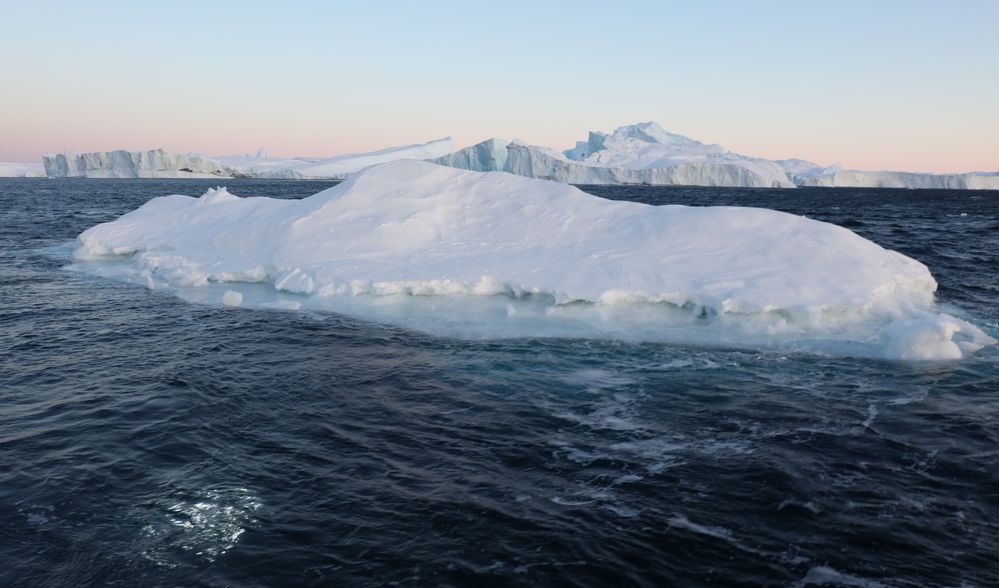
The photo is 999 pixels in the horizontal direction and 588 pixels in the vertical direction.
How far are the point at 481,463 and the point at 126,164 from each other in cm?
15566

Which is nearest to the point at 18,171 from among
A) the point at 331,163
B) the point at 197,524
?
the point at 331,163

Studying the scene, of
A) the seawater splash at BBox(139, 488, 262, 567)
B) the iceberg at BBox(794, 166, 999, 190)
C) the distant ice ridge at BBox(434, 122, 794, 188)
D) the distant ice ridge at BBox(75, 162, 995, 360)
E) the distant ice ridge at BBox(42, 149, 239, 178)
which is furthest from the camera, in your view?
the distant ice ridge at BBox(42, 149, 239, 178)

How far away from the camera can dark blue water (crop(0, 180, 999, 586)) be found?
19.9 feet

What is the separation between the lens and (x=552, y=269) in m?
15.8

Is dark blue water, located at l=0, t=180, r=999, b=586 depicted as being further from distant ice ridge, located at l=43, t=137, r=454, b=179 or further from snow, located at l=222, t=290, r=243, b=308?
distant ice ridge, located at l=43, t=137, r=454, b=179

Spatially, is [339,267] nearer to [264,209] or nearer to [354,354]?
[354,354]

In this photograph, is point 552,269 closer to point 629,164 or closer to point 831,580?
point 831,580

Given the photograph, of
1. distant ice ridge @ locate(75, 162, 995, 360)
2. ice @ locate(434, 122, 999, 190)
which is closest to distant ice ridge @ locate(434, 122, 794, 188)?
ice @ locate(434, 122, 999, 190)

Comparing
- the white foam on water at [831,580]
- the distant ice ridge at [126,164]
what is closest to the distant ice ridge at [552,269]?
the white foam on water at [831,580]

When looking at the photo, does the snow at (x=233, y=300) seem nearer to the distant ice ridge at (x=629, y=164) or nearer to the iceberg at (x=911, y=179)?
the distant ice ridge at (x=629, y=164)

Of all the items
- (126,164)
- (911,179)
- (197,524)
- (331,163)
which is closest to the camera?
(197,524)

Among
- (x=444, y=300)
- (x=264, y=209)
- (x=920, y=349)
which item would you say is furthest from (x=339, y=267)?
(x=920, y=349)

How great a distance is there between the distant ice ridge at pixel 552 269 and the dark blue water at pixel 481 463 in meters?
1.26

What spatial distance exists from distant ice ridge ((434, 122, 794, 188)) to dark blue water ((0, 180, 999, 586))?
99.6 meters
